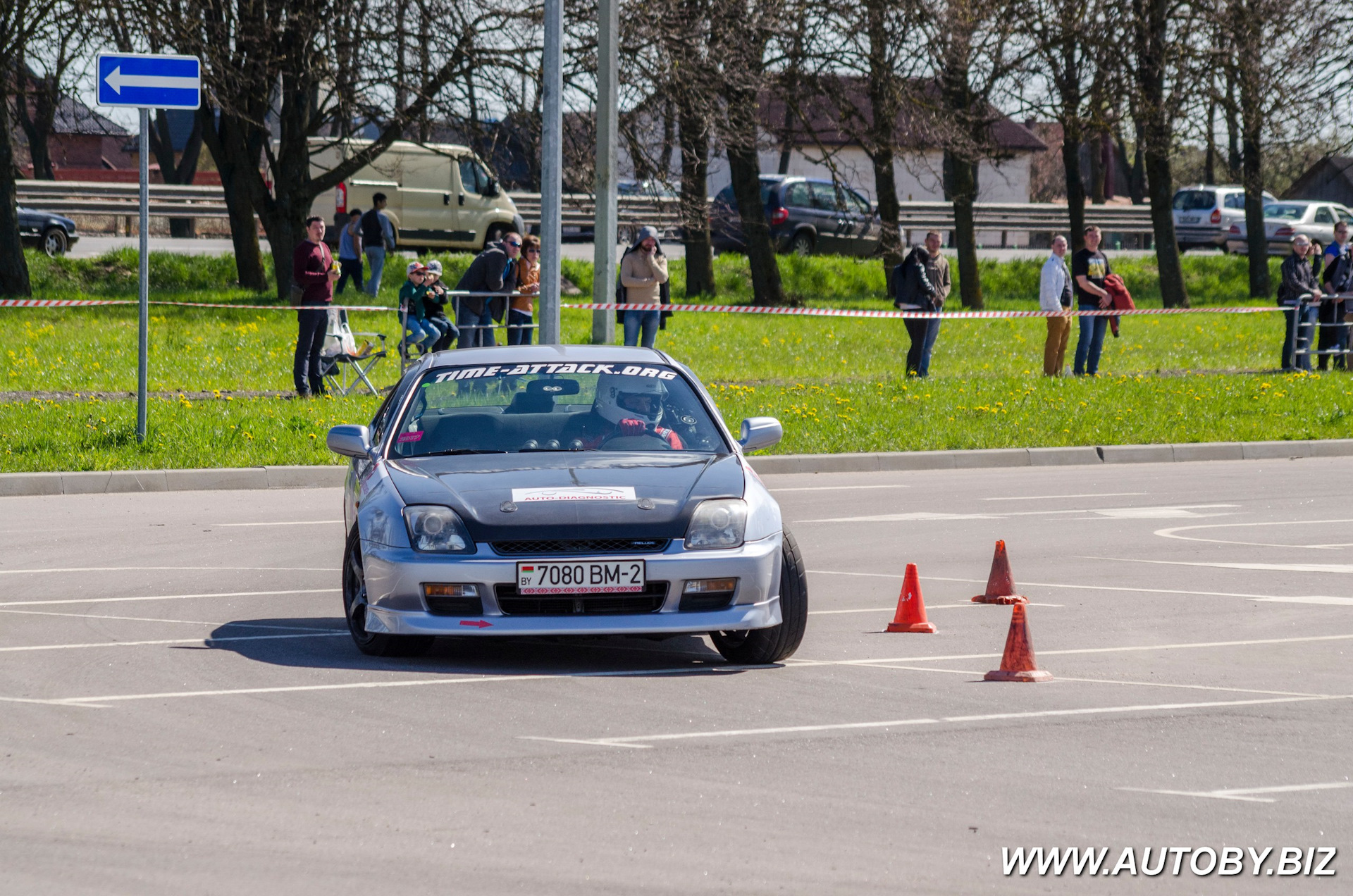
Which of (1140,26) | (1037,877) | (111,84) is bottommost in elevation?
(1037,877)

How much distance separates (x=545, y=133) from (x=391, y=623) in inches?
447

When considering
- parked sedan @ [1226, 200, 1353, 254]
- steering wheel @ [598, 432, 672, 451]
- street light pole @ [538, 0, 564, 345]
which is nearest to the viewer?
steering wheel @ [598, 432, 672, 451]

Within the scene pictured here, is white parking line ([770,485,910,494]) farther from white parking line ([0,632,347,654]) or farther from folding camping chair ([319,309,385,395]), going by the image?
white parking line ([0,632,347,654])

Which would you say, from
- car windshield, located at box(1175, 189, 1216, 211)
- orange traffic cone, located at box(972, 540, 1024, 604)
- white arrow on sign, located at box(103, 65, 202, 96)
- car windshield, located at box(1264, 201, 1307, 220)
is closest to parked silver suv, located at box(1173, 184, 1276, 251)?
car windshield, located at box(1175, 189, 1216, 211)

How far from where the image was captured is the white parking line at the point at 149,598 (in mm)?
9172

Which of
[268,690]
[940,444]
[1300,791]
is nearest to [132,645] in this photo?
[268,690]

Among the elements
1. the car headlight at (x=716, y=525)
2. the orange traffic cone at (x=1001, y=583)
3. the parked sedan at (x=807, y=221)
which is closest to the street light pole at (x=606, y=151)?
the orange traffic cone at (x=1001, y=583)

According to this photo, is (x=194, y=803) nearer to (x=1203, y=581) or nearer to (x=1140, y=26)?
(x=1203, y=581)

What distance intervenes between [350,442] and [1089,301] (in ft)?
49.5

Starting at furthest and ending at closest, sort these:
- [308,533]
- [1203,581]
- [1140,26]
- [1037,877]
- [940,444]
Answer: [1140,26]
[940,444]
[308,533]
[1203,581]
[1037,877]

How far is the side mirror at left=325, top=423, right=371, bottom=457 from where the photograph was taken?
27.4ft

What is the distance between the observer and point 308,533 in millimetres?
12023

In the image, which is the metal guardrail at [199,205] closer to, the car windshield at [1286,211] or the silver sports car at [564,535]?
the car windshield at [1286,211]

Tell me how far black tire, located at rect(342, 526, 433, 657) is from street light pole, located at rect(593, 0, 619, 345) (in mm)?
12399
